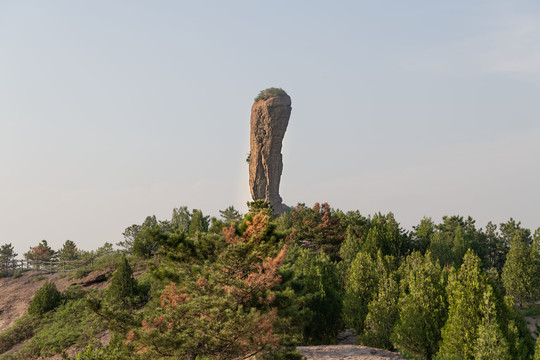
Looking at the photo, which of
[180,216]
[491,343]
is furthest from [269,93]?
[491,343]

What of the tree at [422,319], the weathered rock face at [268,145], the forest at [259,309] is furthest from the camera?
the weathered rock face at [268,145]

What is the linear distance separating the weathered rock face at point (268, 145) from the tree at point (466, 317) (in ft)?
138

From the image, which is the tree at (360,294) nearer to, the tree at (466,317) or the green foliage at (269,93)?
the tree at (466,317)

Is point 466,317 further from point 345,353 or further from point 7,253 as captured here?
point 7,253

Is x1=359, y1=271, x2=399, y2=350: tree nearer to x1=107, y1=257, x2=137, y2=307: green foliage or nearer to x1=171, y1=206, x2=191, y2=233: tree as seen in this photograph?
x1=107, y1=257, x2=137, y2=307: green foliage

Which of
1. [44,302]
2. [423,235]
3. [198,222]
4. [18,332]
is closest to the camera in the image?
[18,332]

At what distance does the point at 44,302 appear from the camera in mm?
32094

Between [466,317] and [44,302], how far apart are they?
28030mm

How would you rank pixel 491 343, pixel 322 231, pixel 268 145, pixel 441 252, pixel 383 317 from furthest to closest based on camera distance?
pixel 268 145
pixel 322 231
pixel 441 252
pixel 383 317
pixel 491 343

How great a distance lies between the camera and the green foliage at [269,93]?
59169mm

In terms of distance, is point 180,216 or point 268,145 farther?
point 268,145

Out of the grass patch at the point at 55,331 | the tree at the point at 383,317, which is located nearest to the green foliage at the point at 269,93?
the grass patch at the point at 55,331

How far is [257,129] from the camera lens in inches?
2329

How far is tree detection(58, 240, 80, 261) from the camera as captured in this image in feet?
165
